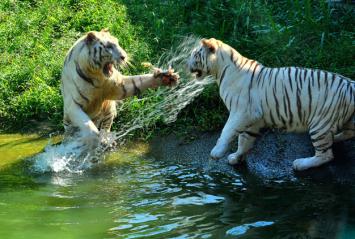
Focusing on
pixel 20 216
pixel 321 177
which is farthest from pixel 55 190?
pixel 321 177

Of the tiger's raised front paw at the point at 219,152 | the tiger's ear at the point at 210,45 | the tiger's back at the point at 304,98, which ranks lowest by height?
the tiger's raised front paw at the point at 219,152

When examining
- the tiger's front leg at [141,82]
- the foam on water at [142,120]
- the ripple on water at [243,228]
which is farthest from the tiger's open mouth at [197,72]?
the ripple on water at [243,228]

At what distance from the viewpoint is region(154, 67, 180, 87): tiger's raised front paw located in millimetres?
5961

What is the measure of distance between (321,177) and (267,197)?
604mm

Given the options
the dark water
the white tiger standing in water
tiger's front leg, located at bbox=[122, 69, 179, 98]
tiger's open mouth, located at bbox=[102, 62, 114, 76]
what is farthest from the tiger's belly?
tiger's open mouth, located at bbox=[102, 62, 114, 76]

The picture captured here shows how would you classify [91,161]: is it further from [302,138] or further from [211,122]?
[302,138]

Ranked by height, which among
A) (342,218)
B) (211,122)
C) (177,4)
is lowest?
(342,218)

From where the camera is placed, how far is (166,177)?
5344mm

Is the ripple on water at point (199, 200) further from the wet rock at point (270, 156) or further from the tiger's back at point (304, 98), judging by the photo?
the tiger's back at point (304, 98)

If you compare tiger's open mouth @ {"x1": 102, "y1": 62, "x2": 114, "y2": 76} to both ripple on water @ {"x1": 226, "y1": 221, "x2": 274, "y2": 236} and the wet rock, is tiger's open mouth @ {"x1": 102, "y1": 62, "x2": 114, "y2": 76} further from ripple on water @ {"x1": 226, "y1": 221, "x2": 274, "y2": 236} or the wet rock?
ripple on water @ {"x1": 226, "y1": 221, "x2": 274, "y2": 236}

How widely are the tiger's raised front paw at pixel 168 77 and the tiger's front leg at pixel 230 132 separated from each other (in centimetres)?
92

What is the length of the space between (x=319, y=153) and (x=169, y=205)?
51.1 inches

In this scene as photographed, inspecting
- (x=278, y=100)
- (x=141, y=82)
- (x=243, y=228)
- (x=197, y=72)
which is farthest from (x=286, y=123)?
(x=141, y=82)

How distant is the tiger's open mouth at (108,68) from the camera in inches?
230
